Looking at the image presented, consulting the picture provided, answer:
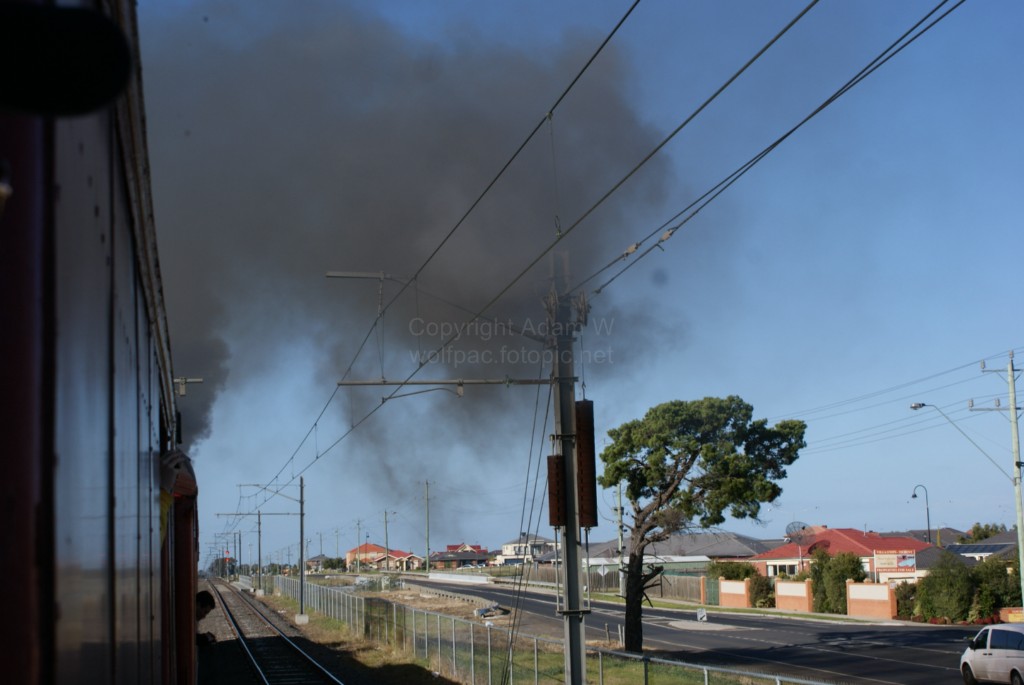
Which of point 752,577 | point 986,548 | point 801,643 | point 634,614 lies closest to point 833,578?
point 752,577

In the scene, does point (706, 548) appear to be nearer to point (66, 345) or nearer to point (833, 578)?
point (833, 578)

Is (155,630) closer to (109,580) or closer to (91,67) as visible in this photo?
(109,580)

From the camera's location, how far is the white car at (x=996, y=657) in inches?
909

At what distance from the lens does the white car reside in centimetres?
2308

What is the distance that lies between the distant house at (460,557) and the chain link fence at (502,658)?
469ft

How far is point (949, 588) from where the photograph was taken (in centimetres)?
4609

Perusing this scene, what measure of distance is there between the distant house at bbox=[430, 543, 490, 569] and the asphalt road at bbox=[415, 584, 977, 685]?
407ft

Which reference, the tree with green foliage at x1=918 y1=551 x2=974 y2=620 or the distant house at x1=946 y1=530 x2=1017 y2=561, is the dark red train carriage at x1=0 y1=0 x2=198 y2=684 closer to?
the tree with green foliage at x1=918 y1=551 x2=974 y2=620

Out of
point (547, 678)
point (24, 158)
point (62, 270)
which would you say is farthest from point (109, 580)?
point (547, 678)

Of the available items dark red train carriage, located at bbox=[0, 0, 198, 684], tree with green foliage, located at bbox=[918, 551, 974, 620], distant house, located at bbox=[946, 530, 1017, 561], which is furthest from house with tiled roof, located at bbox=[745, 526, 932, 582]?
dark red train carriage, located at bbox=[0, 0, 198, 684]

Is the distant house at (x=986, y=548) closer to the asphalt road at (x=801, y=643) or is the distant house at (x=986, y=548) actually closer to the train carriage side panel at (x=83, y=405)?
the asphalt road at (x=801, y=643)

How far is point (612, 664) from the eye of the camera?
1992cm

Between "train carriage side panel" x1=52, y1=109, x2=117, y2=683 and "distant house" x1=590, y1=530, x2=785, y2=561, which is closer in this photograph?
"train carriage side panel" x1=52, y1=109, x2=117, y2=683

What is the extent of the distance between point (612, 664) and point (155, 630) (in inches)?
653
